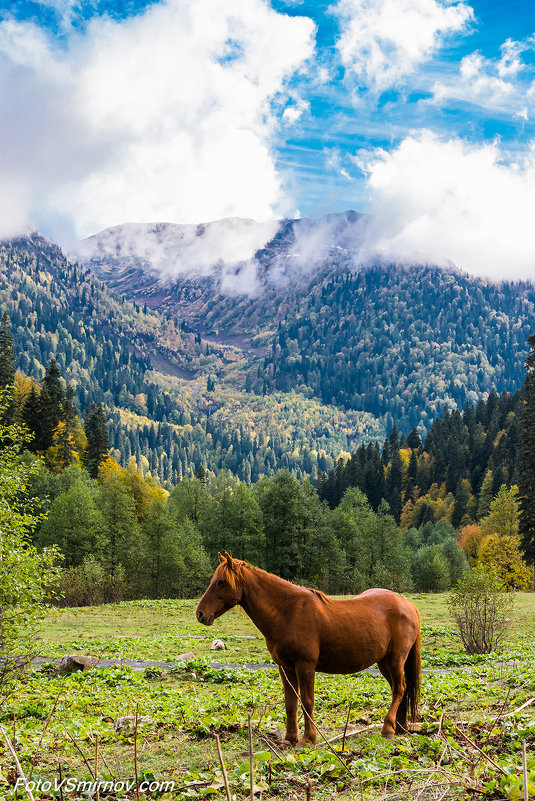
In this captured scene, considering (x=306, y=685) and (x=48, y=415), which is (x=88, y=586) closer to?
(x=48, y=415)

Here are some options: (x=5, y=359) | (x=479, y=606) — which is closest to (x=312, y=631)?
(x=479, y=606)

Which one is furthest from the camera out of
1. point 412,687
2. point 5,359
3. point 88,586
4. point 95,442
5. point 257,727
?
point 95,442

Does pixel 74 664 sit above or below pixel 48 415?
below

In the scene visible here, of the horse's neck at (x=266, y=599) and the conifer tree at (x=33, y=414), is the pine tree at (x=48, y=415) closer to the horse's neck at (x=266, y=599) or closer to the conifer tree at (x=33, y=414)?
the conifer tree at (x=33, y=414)

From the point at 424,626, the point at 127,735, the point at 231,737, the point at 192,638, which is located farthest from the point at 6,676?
the point at 424,626

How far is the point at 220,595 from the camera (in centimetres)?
1156

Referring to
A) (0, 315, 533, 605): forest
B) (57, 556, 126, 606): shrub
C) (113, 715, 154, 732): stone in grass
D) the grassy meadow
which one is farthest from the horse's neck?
(57, 556, 126, 606): shrub

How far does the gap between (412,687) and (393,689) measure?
2.19 ft

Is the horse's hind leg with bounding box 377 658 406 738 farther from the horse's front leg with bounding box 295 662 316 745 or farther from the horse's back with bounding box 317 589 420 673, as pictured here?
the horse's front leg with bounding box 295 662 316 745

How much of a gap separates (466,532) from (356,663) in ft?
371

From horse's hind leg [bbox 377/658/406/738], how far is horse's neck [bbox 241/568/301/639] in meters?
2.42

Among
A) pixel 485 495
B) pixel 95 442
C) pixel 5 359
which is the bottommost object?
pixel 485 495

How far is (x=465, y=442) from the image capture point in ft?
550

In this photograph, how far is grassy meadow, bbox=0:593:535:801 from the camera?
8.01m
